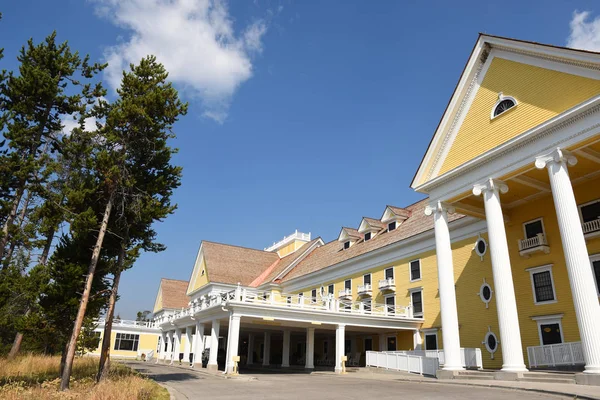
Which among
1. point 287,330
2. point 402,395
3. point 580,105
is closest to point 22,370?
point 287,330

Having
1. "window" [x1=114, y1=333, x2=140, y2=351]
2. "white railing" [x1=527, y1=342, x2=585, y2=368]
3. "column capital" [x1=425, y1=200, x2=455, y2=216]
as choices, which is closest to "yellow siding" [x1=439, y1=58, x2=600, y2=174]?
"column capital" [x1=425, y1=200, x2=455, y2=216]

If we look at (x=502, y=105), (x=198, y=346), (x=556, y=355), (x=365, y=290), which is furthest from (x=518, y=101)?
(x=198, y=346)

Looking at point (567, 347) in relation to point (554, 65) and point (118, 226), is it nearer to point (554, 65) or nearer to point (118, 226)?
point (554, 65)

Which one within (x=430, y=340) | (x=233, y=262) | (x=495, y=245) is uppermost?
(x=233, y=262)

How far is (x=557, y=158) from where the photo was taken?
17281mm

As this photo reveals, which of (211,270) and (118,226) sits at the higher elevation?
(211,270)

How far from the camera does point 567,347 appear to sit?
60.0 feet

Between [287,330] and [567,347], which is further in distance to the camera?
[287,330]

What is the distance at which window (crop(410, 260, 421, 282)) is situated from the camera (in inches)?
1190

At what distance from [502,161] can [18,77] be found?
2427 centimetres

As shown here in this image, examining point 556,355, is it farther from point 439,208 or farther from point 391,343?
point 391,343

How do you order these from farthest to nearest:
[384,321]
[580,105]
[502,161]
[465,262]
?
1. [384,321]
2. [465,262]
3. [502,161]
4. [580,105]

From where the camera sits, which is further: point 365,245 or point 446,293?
point 365,245

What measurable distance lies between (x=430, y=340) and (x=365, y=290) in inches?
293
